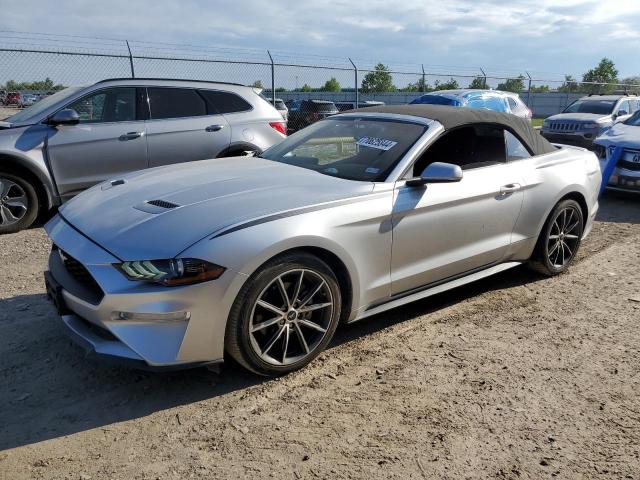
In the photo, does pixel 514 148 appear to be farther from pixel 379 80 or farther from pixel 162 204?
pixel 379 80

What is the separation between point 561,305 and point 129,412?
3.34 meters

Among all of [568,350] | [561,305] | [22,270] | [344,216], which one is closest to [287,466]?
[344,216]

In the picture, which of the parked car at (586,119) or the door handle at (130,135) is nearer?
the door handle at (130,135)

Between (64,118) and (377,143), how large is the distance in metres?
4.04

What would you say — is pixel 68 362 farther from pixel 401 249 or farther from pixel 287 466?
pixel 401 249

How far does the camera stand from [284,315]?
3.11 m

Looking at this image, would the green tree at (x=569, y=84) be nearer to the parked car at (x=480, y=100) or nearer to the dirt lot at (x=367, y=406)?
the parked car at (x=480, y=100)

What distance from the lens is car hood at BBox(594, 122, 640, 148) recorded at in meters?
8.07

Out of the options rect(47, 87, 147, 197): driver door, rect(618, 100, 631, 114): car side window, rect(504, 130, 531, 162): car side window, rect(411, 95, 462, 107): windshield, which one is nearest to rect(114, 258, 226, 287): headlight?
rect(504, 130, 531, 162): car side window

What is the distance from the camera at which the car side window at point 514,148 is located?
4480 millimetres

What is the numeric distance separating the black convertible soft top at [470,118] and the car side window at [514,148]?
5cm

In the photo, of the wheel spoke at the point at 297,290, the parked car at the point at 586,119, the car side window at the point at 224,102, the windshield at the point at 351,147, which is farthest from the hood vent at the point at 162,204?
the parked car at the point at 586,119

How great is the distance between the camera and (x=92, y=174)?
644 cm

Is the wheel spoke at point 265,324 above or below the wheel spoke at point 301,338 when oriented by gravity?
above
